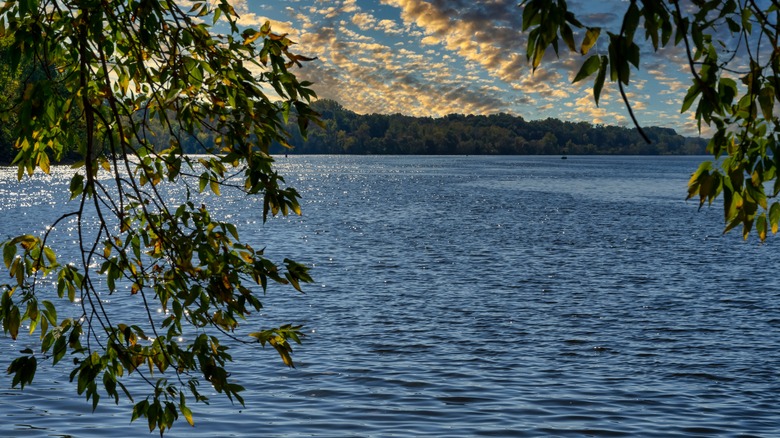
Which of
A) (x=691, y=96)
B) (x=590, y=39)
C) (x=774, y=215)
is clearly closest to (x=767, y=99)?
(x=691, y=96)

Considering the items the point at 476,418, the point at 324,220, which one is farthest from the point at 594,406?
the point at 324,220

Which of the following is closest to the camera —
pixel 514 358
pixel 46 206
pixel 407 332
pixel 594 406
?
pixel 594 406

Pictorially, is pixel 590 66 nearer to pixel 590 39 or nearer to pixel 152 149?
pixel 590 39

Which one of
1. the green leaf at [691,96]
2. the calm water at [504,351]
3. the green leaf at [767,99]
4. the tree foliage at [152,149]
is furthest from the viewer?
the calm water at [504,351]

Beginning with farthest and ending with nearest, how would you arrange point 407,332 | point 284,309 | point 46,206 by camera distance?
Result: 1. point 46,206
2. point 284,309
3. point 407,332

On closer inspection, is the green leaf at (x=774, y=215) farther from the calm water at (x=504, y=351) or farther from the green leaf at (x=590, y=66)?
the calm water at (x=504, y=351)

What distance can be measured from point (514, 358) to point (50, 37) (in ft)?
50.0

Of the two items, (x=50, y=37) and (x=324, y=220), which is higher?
(x=50, y=37)

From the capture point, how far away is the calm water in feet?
47.6

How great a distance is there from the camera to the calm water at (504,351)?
1452cm

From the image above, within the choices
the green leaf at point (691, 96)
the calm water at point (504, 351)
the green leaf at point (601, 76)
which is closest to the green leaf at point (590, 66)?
the green leaf at point (601, 76)

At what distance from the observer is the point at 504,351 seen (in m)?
19.9

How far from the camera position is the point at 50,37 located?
18.8ft

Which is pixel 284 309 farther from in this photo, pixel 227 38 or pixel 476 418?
Answer: pixel 227 38
